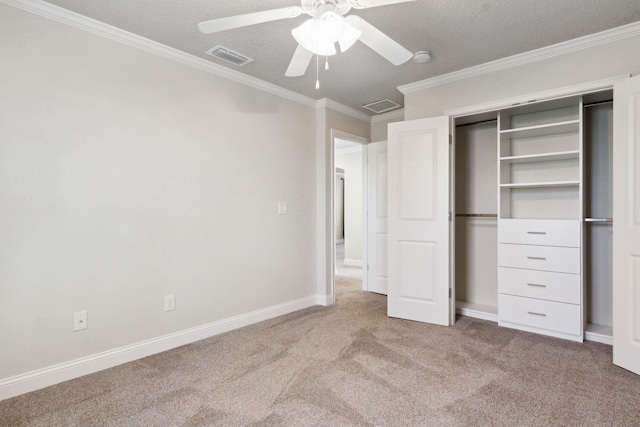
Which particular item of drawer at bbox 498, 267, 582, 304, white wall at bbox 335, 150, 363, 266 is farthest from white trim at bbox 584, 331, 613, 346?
white wall at bbox 335, 150, 363, 266

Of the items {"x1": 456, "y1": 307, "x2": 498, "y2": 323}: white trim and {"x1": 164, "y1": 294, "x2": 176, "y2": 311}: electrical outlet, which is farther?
{"x1": 456, "y1": 307, "x2": 498, "y2": 323}: white trim

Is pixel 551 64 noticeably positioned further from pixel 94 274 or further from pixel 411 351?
pixel 94 274

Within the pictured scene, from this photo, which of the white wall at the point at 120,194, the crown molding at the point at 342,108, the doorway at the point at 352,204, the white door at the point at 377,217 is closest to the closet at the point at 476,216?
the white door at the point at 377,217

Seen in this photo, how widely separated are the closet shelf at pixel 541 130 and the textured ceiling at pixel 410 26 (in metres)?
0.65

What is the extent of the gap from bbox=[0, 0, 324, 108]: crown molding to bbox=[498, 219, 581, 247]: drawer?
266 centimetres

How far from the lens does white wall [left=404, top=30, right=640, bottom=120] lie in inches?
99.9

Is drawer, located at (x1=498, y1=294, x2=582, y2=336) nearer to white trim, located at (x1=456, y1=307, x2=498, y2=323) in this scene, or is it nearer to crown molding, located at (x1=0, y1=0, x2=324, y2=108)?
white trim, located at (x1=456, y1=307, x2=498, y2=323)

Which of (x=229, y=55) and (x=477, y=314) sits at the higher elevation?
(x=229, y=55)

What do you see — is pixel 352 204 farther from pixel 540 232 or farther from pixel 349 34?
pixel 349 34

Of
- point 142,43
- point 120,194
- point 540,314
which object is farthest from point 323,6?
point 540,314

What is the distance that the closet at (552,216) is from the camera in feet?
9.32

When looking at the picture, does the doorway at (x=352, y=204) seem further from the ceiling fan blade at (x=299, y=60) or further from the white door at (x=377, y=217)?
the ceiling fan blade at (x=299, y=60)

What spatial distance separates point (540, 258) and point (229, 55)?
10.6 ft

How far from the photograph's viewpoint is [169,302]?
2.76 m
